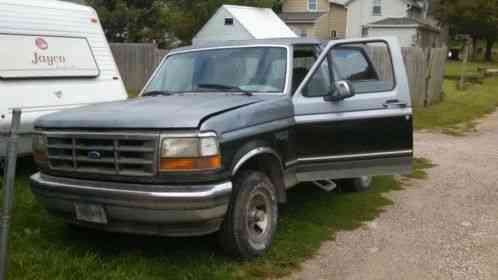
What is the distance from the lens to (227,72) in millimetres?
5855

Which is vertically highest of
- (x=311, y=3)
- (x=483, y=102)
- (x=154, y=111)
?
(x=311, y=3)

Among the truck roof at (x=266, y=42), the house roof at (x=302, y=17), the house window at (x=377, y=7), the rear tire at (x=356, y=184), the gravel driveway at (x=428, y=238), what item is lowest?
the gravel driveway at (x=428, y=238)

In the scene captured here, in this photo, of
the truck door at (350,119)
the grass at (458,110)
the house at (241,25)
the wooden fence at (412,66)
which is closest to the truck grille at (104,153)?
the truck door at (350,119)

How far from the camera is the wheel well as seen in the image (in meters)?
5.05

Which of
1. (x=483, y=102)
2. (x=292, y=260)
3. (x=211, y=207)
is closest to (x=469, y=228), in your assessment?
(x=292, y=260)

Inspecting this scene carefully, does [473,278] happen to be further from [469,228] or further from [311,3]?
[311,3]

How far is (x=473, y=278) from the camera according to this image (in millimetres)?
4828

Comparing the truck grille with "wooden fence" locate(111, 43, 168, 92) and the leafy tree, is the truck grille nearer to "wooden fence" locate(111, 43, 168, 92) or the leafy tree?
"wooden fence" locate(111, 43, 168, 92)

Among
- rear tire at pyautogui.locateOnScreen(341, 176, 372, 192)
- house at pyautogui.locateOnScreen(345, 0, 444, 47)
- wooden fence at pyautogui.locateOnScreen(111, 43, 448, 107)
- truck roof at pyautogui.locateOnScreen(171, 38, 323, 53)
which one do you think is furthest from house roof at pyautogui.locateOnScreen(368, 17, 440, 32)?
truck roof at pyautogui.locateOnScreen(171, 38, 323, 53)

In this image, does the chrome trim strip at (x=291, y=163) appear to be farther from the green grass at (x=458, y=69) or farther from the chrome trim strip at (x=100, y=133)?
the green grass at (x=458, y=69)

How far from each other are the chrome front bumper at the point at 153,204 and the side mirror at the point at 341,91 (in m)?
1.73

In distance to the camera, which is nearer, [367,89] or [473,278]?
[473,278]

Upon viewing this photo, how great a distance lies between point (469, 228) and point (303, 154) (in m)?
2.09

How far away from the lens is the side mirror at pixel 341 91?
18.3ft
